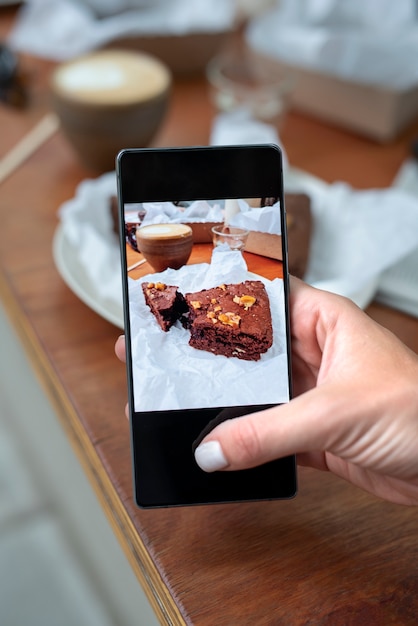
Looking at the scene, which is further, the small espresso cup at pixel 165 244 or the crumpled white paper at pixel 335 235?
the crumpled white paper at pixel 335 235

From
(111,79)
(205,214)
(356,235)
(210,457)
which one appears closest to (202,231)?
(205,214)

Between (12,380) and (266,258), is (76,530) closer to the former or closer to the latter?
(12,380)

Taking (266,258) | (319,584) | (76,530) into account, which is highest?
(266,258)

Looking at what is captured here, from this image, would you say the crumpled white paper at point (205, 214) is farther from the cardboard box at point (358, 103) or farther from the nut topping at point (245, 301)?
the cardboard box at point (358, 103)

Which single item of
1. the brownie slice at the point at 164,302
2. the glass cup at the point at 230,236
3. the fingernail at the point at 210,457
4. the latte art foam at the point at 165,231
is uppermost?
the latte art foam at the point at 165,231

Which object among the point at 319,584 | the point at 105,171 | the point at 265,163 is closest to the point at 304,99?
the point at 105,171

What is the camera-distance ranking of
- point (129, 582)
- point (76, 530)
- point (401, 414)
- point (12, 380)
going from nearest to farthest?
point (401, 414)
point (129, 582)
point (76, 530)
point (12, 380)

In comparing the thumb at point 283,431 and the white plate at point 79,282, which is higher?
the thumb at point 283,431

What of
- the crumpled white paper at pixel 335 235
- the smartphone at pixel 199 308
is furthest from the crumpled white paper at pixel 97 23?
the smartphone at pixel 199 308
